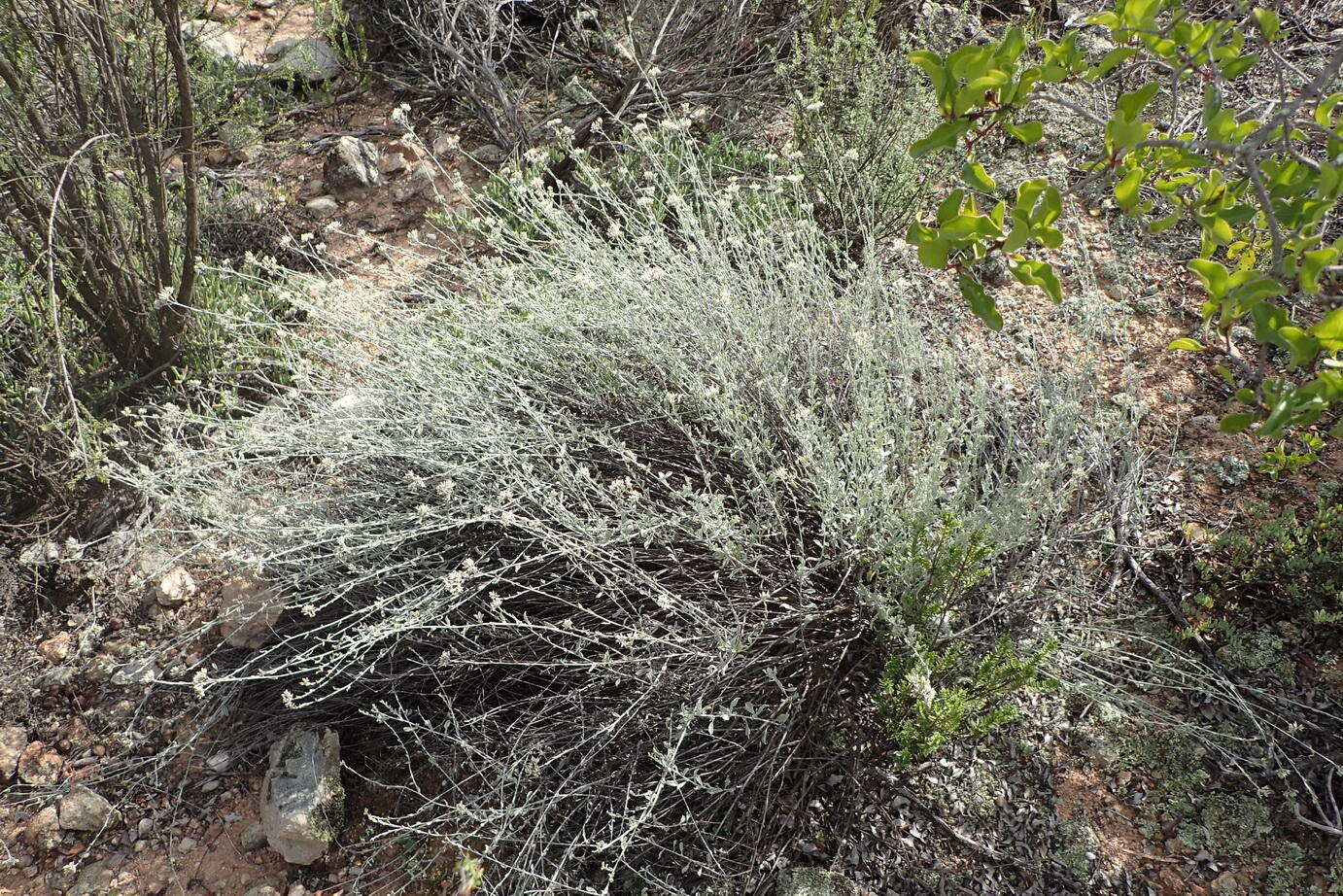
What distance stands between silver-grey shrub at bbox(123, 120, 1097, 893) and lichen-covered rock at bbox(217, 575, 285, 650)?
70 mm

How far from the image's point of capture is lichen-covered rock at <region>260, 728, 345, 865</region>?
242cm

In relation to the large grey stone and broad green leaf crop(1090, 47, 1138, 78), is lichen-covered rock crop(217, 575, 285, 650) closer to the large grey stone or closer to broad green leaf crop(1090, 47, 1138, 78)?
broad green leaf crop(1090, 47, 1138, 78)

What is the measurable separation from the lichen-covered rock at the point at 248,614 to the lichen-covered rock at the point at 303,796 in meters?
0.43

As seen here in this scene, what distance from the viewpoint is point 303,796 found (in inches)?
96.7

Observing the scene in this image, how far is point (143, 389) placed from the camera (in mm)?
3545

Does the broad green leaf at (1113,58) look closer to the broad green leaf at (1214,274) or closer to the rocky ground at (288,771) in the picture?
the broad green leaf at (1214,274)

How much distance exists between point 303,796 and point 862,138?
3.21m

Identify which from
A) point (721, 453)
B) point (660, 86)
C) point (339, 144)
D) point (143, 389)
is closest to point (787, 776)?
point (721, 453)

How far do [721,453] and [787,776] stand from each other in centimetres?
A: 96

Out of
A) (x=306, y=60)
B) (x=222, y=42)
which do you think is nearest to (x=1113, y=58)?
(x=306, y=60)

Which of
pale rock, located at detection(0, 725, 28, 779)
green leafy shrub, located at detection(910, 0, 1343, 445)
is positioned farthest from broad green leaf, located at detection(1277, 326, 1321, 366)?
pale rock, located at detection(0, 725, 28, 779)

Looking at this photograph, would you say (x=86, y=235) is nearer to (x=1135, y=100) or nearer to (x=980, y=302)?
(x=980, y=302)

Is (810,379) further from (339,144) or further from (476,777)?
(339,144)

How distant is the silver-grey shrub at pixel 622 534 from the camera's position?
2223mm
